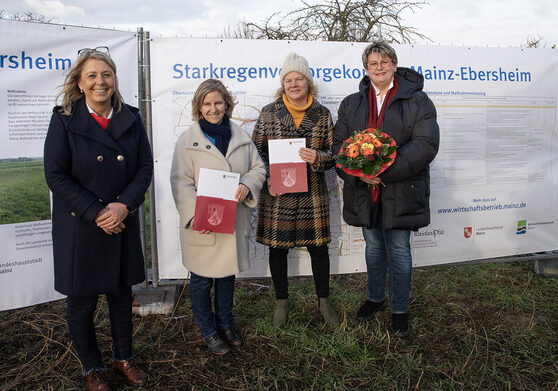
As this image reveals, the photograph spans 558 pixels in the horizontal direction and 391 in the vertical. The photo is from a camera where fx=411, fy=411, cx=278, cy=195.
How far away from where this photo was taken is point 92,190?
2.30m

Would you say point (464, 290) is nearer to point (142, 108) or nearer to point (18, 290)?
point (142, 108)

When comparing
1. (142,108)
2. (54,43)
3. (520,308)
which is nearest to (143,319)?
(142,108)

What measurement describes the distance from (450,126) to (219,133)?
2.63 m

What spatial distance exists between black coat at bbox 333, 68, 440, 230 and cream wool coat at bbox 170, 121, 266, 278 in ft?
2.42

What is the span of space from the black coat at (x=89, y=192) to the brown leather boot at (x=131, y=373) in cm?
58

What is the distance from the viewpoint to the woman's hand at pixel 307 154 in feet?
9.94

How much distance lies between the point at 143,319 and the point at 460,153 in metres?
3.51

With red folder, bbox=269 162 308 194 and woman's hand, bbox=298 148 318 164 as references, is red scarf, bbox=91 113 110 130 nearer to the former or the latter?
red folder, bbox=269 162 308 194

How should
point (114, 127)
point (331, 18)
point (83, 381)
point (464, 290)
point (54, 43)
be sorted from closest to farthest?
1. point (114, 127)
2. point (83, 381)
3. point (54, 43)
4. point (464, 290)
5. point (331, 18)

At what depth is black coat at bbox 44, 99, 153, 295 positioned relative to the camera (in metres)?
2.21

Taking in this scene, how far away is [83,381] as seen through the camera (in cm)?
270

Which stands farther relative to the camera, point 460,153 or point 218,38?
point 460,153

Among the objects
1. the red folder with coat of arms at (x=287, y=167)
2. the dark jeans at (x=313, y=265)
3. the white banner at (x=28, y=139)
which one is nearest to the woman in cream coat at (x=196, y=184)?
the red folder with coat of arms at (x=287, y=167)

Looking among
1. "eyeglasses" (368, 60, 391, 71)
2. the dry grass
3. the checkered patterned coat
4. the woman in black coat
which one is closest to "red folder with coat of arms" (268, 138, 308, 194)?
the checkered patterned coat
